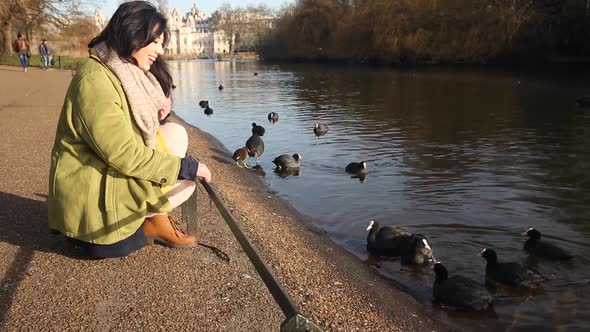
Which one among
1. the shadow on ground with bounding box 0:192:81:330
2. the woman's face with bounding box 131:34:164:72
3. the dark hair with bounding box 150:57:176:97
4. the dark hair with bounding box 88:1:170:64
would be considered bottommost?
the shadow on ground with bounding box 0:192:81:330

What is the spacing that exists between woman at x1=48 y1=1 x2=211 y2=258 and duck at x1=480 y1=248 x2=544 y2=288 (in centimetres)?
382

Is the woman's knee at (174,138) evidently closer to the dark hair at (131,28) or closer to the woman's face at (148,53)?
the woman's face at (148,53)

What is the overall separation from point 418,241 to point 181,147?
11.1 ft

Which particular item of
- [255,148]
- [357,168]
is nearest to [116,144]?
[357,168]

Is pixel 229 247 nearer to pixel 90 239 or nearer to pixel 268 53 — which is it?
pixel 90 239

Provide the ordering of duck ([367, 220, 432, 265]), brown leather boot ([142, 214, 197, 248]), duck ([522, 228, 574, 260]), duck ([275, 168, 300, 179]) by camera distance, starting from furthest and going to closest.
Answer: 1. duck ([275, 168, 300, 179])
2. duck ([522, 228, 574, 260])
3. duck ([367, 220, 432, 265])
4. brown leather boot ([142, 214, 197, 248])

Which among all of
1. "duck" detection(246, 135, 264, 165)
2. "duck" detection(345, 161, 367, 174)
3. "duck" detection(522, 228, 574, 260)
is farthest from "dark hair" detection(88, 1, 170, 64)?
"duck" detection(246, 135, 264, 165)

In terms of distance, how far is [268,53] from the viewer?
86.5 metres

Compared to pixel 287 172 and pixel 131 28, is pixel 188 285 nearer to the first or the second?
pixel 131 28

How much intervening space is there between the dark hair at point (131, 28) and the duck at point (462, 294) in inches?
149

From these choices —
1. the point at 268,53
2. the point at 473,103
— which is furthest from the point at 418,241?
the point at 268,53

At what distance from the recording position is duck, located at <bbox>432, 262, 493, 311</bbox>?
5.31 meters

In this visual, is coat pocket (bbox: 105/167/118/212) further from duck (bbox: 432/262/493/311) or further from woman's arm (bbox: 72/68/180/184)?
duck (bbox: 432/262/493/311)

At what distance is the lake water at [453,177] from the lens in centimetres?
613
